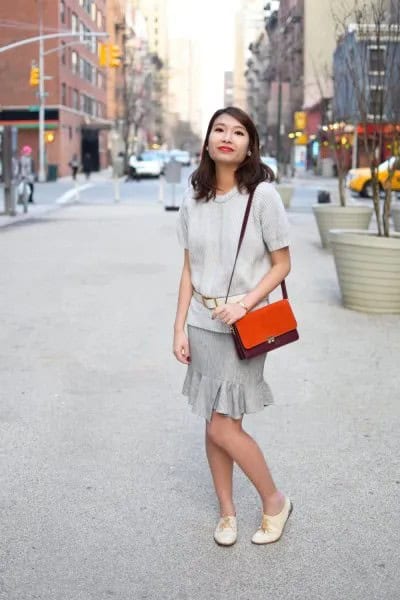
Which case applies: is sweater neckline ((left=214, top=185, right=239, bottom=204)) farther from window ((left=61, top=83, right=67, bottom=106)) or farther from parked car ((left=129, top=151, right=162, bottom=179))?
window ((left=61, top=83, right=67, bottom=106))

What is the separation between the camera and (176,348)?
12.4 ft

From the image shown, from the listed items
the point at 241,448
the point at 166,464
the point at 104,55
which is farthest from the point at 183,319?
the point at 104,55

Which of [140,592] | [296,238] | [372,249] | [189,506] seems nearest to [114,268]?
[372,249]

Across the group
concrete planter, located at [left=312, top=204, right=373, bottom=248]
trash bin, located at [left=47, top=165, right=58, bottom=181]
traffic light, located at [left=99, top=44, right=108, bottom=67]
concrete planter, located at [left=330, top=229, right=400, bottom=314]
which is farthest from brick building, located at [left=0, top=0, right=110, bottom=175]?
concrete planter, located at [left=330, top=229, right=400, bottom=314]

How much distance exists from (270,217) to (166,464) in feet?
5.99

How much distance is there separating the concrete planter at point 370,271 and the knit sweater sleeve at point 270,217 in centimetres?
599

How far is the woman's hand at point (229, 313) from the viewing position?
3.51 metres

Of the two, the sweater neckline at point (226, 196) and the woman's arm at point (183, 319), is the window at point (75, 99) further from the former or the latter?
the sweater neckline at point (226, 196)

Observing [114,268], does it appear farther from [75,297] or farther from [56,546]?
[56,546]

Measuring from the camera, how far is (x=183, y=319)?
380 centimetres

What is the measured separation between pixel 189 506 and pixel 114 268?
957cm

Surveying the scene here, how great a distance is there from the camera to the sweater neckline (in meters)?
3.62

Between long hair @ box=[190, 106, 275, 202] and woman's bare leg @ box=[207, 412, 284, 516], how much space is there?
901 millimetres

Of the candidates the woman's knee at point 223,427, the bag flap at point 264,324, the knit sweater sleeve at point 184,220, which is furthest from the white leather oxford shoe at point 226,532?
the knit sweater sleeve at point 184,220
